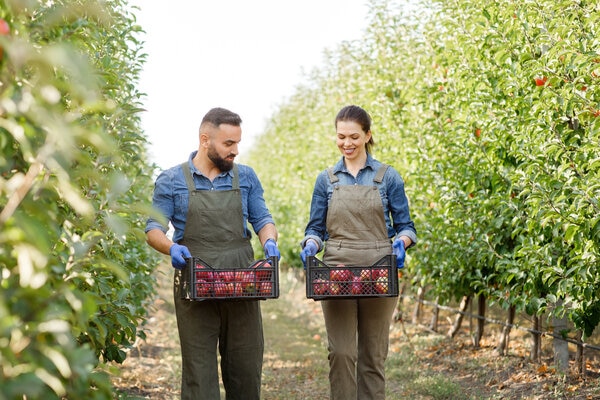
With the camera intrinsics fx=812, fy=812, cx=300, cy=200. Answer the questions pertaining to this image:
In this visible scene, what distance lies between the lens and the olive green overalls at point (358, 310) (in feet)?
14.7

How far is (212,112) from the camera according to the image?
4.41 meters

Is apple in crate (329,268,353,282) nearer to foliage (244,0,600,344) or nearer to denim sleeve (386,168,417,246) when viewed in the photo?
denim sleeve (386,168,417,246)

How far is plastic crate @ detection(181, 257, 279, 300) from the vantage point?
4.06m

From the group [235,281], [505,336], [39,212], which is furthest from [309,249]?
[505,336]

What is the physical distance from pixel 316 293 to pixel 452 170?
3151 millimetres

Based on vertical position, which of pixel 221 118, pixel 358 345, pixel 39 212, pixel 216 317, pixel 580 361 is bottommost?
pixel 580 361

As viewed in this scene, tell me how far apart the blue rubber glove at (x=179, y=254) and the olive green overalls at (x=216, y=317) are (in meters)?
0.22

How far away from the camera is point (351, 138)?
182 inches

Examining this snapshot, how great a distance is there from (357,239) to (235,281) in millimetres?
828

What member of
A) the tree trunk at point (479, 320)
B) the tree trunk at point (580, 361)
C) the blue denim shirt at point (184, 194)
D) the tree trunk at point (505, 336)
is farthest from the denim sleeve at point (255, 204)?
the tree trunk at point (479, 320)

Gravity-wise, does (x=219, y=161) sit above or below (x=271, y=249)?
above

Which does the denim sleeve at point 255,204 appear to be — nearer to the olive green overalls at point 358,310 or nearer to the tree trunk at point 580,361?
the olive green overalls at point 358,310

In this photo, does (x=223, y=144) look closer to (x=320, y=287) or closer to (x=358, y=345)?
(x=320, y=287)

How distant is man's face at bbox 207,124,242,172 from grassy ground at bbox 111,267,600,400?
1858 mm
